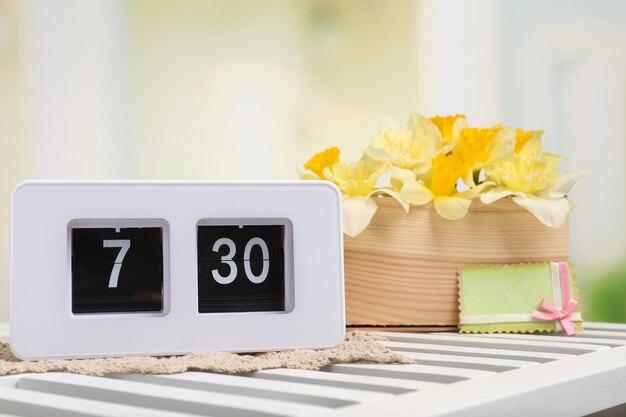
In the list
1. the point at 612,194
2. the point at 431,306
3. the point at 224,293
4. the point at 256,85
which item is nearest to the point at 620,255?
the point at 612,194

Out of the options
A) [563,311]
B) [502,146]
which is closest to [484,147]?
[502,146]

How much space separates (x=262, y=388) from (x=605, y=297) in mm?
1581

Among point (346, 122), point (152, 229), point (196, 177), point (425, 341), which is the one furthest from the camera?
point (346, 122)

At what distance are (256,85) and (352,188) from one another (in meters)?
0.65

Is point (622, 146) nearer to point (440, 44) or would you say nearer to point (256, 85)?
point (440, 44)

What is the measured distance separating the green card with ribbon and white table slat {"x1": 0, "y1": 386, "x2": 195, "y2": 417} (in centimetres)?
57

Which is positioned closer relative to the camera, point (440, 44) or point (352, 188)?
point (352, 188)

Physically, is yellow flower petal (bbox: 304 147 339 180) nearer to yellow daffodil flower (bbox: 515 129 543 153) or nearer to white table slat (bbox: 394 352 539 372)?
yellow daffodil flower (bbox: 515 129 543 153)

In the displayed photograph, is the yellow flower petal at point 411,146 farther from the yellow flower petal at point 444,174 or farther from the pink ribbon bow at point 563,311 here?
the pink ribbon bow at point 563,311

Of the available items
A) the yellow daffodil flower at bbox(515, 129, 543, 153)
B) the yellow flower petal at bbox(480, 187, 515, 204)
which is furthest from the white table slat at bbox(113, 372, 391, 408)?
the yellow daffodil flower at bbox(515, 129, 543, 153)

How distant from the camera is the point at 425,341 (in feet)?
3.38

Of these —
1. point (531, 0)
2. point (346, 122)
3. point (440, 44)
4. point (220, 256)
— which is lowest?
point (220, 256)

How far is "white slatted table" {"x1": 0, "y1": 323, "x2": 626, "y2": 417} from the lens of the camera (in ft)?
2.00

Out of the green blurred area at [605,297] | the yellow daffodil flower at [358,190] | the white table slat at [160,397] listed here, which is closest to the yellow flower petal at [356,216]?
the yellow daffodil flower at [358,190]
